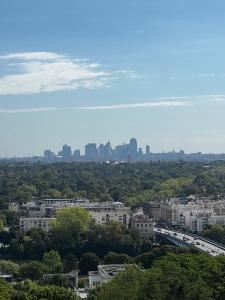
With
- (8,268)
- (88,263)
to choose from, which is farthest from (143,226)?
(8,268)

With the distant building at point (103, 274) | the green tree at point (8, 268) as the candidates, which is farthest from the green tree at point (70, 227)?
the distant building at point (103, 274)

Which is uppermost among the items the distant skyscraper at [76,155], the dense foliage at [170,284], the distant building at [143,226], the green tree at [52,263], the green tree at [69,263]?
the distant skyscraper at [76,155]

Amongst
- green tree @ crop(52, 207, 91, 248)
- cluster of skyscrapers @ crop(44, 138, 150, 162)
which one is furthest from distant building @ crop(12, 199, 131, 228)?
cluster of skyscrapers @ crop(44, 138, 150, 162)

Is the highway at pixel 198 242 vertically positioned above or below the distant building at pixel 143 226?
below

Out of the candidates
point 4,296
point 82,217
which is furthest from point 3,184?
point 4,296

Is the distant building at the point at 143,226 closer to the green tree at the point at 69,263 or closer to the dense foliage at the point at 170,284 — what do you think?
the green tree at the point at 69,263

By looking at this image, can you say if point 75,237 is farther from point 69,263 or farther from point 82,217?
point 69,263
